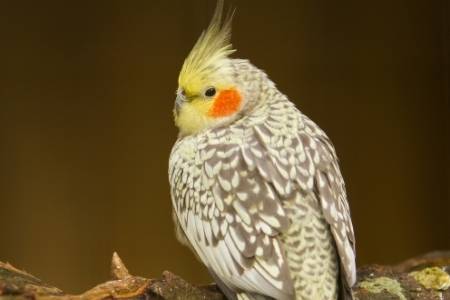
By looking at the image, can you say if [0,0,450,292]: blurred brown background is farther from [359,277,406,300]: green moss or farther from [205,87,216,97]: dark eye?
[359,277,406,300]: green moss

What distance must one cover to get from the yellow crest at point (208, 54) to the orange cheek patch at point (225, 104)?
73 millimetres

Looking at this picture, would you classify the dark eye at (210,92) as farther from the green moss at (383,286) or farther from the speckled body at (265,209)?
the green moss at (383,286)

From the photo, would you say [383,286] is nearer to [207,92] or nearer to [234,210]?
[234,210]

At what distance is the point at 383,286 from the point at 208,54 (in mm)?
879

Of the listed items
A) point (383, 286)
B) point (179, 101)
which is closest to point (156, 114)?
point (179, 101)

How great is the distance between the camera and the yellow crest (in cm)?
197

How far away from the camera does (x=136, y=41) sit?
3271mm

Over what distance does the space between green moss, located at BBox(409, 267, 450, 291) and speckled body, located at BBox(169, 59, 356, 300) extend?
40 centimetres

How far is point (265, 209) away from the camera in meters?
1.75

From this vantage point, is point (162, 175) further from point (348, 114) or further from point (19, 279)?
point (19, 279)

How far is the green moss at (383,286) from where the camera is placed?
2.04 m

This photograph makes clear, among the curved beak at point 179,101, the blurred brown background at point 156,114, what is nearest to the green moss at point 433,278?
the curved beak at point 179,101

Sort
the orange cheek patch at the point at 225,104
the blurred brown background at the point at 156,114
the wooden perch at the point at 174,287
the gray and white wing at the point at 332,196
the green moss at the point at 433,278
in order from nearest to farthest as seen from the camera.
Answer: the wooden perch at the point at 174,287 → the gray and white wing at the point at 332,196 → the orange cheek patch at the point at 225,104 → the green moss at the point at 433,278 → the blurred brown background at the point at 156,114

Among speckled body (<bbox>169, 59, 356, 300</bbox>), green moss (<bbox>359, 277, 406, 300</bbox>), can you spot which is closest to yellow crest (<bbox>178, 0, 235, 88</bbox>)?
speckled body (<bbox>169, 59, 356, 300</bbox>)
